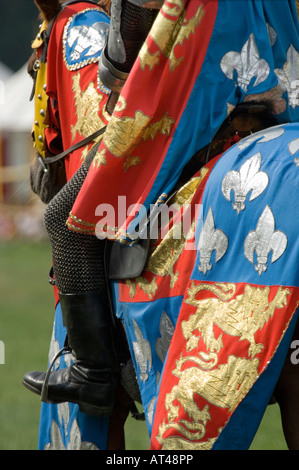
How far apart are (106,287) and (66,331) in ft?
1.10

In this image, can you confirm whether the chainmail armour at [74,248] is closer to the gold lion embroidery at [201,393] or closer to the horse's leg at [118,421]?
the horse's leg at [118,421]

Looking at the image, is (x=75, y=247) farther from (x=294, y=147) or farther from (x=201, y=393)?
(x=294, y=147)

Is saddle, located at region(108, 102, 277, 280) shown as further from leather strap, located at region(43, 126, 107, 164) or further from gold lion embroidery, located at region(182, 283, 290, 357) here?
leather strap, located at region(43, 126, 107, 164)

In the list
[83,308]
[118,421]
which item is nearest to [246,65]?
[83,308]

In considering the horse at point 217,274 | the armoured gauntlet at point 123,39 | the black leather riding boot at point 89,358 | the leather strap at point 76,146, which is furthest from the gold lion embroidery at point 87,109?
the black leather riding boot at point 89,358

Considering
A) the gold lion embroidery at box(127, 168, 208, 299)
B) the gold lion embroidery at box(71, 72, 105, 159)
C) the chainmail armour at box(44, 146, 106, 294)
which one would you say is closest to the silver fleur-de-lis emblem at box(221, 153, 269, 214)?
the gold lion embroidery at box(127, 168, 208, 299)

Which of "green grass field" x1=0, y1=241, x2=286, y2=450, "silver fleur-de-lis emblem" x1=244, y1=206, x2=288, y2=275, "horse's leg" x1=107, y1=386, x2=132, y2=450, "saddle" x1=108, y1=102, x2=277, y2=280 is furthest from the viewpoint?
"green grass field" x1=0, y1=241, x2=286, y2=450

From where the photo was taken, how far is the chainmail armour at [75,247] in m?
2.57

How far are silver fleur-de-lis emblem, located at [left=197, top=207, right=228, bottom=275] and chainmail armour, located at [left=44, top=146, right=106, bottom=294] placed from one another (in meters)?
0.54

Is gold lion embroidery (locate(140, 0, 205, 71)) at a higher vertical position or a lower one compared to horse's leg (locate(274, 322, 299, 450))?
higher

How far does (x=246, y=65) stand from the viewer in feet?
7.16

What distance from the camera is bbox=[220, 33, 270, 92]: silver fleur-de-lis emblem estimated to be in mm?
2174

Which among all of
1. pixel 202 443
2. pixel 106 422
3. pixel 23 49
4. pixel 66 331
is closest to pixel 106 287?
pixel 66 331

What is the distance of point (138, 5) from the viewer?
2.28 m
